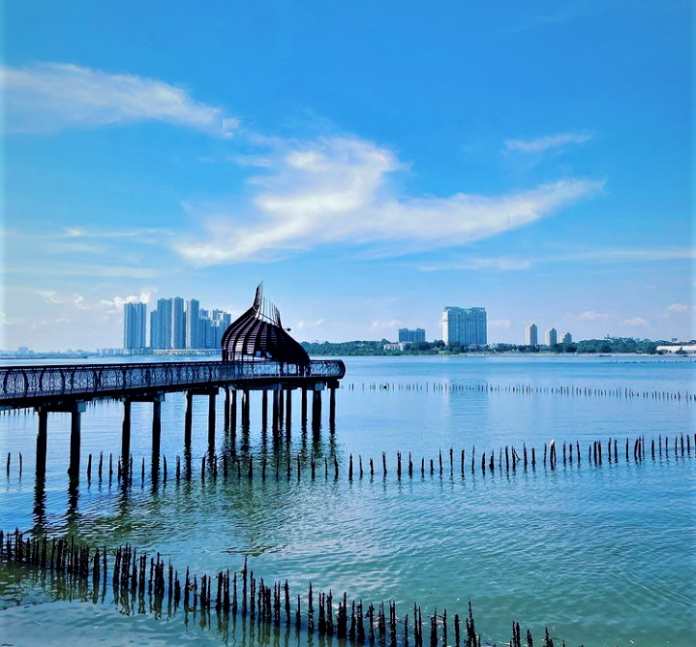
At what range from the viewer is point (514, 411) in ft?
253

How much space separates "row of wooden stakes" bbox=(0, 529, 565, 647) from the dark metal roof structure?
32032mm

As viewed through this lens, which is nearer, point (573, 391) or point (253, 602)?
point (253, 602)

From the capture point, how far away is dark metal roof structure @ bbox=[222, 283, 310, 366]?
176ft

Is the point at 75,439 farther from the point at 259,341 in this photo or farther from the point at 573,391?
the point at 573,391

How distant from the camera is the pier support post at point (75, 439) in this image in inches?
1271

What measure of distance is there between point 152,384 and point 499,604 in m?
25.2

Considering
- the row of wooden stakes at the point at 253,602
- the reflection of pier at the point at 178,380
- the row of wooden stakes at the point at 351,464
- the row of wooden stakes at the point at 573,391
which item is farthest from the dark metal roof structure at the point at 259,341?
the row of wooden stakes at the point at 573,391

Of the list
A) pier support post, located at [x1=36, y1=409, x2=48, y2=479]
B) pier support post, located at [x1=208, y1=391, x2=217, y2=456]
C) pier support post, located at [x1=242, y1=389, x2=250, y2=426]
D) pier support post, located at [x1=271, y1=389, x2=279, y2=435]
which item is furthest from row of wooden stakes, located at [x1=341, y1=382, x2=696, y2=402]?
pier support post, located at [x1=36, y1=409, x2=48, y2=479]

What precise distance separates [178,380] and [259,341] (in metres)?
13.6

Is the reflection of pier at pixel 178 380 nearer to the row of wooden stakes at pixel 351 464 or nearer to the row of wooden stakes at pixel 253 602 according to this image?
the row of wooden stakes at pixel 351 464

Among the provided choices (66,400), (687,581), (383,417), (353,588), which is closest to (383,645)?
(353,588)

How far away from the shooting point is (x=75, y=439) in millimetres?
33031

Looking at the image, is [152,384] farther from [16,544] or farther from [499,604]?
[499,604]

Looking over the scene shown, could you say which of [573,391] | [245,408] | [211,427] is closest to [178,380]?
[211,427]
